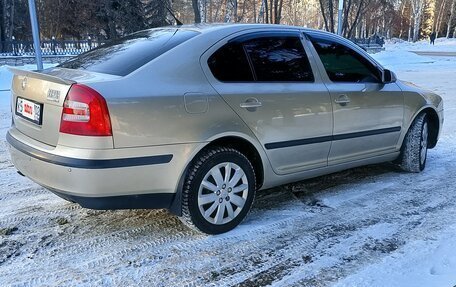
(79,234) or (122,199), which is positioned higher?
(122,199)

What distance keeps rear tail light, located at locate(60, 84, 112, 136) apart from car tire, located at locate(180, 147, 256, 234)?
0.73m

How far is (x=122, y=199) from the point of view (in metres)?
2.99

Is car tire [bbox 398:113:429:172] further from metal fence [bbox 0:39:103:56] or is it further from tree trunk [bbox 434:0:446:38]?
tree trunk [bbox 434:0:446:38]

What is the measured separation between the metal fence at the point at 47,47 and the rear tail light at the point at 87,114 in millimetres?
17022

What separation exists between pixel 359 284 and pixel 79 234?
6.82ft

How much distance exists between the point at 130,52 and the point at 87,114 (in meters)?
0.81

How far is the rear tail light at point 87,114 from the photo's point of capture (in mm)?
2783

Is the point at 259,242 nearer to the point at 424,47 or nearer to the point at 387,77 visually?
the point at 387,77

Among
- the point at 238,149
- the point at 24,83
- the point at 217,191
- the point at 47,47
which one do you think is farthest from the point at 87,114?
the point at 47,47

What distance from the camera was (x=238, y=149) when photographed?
351 cm

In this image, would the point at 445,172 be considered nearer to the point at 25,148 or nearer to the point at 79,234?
the point at 79,234

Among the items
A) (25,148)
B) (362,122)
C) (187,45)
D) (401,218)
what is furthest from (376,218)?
(25,148)

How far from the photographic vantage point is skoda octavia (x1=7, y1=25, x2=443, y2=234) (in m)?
2.86

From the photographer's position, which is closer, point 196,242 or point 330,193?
point 196,242
